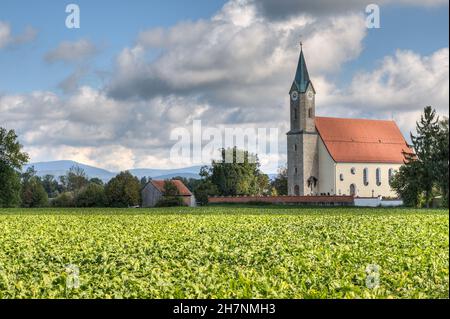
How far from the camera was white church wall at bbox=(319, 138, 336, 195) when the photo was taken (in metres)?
88.8

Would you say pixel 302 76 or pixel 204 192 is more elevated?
pixel 302 76

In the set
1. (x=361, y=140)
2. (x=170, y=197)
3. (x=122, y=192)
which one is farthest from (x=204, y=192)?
(x=361, y=140)

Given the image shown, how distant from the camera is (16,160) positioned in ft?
250

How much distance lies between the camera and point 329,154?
8962 cm

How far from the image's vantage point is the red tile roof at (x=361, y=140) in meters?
90.9

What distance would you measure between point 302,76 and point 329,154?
11935 millimetres

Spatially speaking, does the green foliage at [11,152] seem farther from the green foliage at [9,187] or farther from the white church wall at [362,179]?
the white church wall at [362,179]

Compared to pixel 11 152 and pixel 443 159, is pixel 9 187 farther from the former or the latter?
pixel 443 159

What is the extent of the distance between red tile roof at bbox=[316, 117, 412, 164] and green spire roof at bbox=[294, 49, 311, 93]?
5.08 m

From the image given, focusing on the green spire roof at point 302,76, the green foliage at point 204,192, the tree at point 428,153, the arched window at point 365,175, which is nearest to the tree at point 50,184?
the green foliage at point 204,192

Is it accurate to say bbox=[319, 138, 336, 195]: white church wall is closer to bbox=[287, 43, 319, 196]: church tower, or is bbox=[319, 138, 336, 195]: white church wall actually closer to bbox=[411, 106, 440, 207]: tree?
bbox=[287, 43, 319, 196]: church tower

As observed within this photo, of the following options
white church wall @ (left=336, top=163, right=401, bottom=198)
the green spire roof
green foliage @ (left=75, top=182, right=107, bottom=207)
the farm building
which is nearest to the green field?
green foliage @ (left=75, top=182, right=107, bottom=207)
